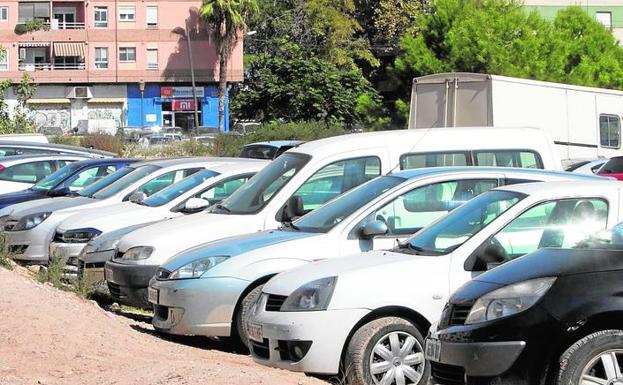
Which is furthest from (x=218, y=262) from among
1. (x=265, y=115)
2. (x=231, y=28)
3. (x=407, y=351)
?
(x=231, y=28)

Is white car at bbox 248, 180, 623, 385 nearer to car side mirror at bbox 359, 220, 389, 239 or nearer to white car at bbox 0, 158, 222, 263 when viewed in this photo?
car side mirror at bbox 359, 220, 389, 239

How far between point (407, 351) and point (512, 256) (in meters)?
1.06

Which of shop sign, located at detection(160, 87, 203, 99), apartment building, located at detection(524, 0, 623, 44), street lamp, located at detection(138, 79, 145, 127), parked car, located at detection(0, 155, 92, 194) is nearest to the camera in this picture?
parked car, located at detection(0, 155, 92, 194)

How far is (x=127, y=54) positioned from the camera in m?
67.3

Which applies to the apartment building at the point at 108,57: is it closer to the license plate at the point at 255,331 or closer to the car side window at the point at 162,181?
the car side window at the point at 162,181

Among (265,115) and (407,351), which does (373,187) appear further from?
(265,115)

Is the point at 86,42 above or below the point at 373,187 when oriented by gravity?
above

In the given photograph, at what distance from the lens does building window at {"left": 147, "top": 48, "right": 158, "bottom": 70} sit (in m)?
67.2

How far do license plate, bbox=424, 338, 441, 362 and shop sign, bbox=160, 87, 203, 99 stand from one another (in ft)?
205

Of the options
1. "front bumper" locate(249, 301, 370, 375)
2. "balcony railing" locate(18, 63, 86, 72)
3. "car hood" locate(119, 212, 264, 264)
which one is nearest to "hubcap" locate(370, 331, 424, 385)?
"front bumper" locate(249, 301, 370, 375)

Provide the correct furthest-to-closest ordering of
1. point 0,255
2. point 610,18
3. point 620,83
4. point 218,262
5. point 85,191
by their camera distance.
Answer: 1. point 610,18
2. point 620,83
3. point 85,191
4. point 0,255
5. point 218,262

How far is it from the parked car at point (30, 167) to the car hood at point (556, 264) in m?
14.5

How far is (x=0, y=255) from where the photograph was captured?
1309cm

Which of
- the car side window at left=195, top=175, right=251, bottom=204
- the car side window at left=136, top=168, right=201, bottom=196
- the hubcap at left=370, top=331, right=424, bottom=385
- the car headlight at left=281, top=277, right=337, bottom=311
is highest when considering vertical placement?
the car side window at left=136, top=168, right=201, bottom=196
